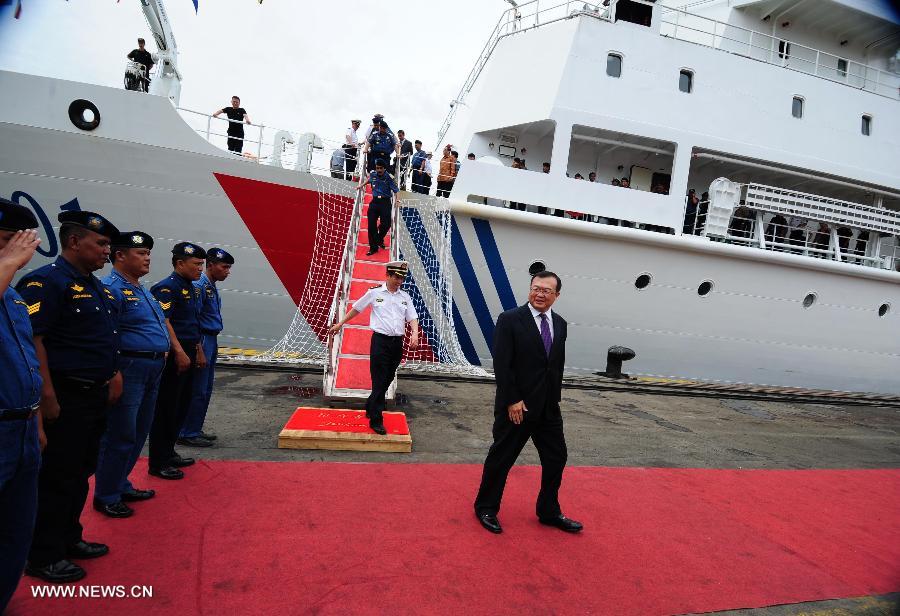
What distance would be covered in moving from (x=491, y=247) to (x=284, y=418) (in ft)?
12.9

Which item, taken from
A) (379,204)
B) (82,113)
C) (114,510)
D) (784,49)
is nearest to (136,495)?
(114,510)

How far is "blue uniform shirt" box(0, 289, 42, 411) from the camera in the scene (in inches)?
60.7

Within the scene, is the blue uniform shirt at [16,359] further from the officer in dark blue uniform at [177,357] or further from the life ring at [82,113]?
the life ring at [82,113]

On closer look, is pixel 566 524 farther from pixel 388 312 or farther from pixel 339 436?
pixel 388 312

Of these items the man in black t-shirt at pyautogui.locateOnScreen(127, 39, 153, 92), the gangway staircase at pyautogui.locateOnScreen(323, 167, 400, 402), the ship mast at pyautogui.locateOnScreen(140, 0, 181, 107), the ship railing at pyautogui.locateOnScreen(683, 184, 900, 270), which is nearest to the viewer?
the gangway staircase at pyautogui.locateOnScreen(323, 167, 400, 402)

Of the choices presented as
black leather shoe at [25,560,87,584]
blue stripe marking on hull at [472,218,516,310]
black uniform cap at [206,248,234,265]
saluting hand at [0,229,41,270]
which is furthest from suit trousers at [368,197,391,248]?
saluting hand at [0,229,41,270]

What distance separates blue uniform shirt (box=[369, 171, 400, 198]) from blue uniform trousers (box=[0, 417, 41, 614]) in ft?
17.4

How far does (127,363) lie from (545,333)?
2187 mm

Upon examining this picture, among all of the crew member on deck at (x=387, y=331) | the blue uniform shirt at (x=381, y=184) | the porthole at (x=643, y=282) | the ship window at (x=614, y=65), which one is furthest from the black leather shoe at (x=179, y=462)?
the ship window at (x=614, y=65)

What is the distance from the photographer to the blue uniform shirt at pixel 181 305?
311 centimetres

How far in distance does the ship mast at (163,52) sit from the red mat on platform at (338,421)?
581cm

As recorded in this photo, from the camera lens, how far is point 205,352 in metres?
3.68

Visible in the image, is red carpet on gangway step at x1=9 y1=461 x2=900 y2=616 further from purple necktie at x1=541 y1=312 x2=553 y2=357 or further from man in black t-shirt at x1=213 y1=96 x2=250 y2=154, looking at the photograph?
man in black t-shirt at x1=213 y1=96 x2=250 y2=154

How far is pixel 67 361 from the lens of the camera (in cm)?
204
